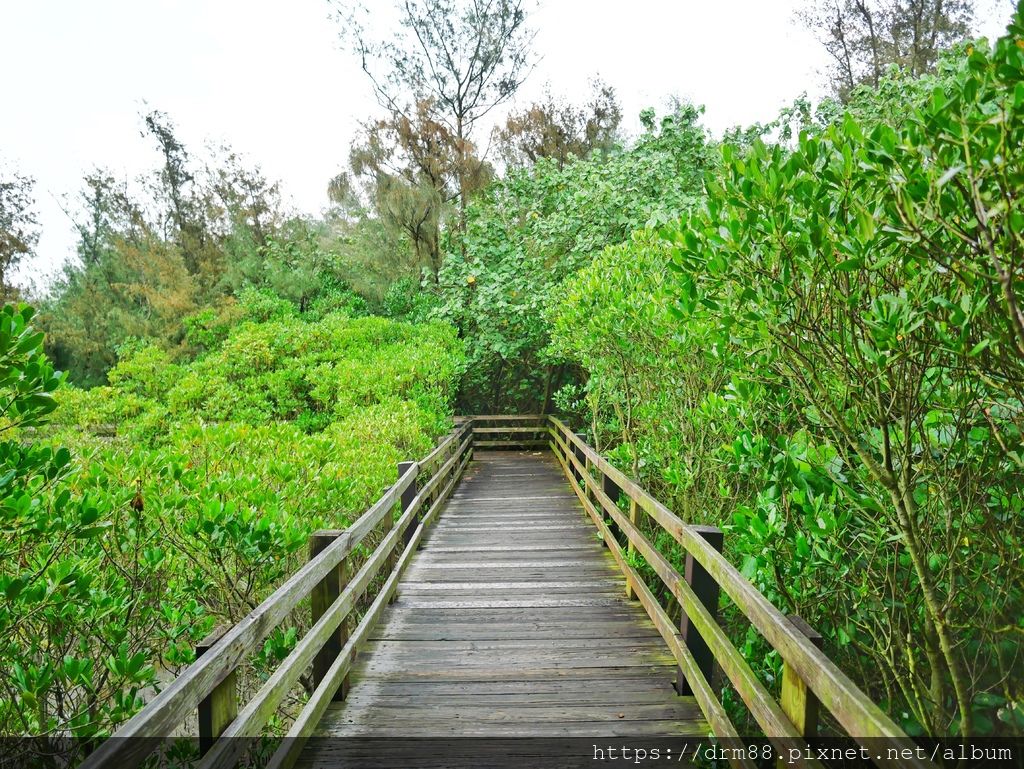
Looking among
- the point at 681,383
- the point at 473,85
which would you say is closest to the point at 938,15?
the point at 473,85

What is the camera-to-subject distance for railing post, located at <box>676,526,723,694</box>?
3113 millimetres

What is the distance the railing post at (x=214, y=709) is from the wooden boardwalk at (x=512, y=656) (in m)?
0.82

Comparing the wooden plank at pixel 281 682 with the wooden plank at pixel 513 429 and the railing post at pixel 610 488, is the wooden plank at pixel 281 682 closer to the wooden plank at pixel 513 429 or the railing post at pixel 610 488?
the railing post at pixel 610 488

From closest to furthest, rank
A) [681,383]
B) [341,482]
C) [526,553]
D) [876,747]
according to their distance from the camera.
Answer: [876,747] → [341,482] → [681,383] → [526,553]

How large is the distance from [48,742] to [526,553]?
439cm

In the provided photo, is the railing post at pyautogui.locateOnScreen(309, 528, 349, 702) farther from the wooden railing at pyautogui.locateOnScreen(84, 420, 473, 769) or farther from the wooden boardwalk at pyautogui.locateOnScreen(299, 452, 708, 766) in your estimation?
the wooden boardwalk at pyautogui.locateOnScreen(299, 452, 708, 766)

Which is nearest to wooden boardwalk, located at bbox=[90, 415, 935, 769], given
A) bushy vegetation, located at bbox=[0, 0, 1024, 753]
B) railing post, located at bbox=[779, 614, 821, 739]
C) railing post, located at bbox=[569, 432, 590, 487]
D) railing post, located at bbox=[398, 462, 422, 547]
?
railing post, located at bbox=[779, 614, 821, 739]

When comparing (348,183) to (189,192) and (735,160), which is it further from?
(735,160)

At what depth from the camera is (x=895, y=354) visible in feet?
6.92

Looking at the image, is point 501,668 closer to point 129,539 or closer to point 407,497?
point 129,539

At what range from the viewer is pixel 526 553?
6.48 metres

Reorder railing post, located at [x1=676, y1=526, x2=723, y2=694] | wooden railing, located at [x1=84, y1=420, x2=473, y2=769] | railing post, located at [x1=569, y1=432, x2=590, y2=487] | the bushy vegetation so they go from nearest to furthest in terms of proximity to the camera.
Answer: wooden railing, located at [x1=84, y1=420, x2=473, y2=769] < the bushy vegetation < railing post, located at [x1=676, y1=526, x2=723, y2=694] < railing post, located at [x1=569, y1=432, x2=590, y2=487]

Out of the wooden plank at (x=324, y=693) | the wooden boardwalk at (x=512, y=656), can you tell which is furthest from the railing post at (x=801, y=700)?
the wooden plank at (x=324, y=693)

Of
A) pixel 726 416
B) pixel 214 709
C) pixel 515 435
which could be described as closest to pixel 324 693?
pixel 214 709
